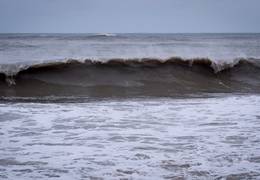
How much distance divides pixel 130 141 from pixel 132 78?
6.75m

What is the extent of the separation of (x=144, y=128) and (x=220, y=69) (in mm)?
7545

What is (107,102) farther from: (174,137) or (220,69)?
(220,69)

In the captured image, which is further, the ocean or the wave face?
the wave face

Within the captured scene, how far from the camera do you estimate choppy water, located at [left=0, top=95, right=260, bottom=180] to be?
344cm

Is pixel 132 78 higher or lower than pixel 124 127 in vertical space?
higher

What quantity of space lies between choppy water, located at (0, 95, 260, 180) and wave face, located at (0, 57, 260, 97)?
2.39m

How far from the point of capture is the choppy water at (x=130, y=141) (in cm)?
344

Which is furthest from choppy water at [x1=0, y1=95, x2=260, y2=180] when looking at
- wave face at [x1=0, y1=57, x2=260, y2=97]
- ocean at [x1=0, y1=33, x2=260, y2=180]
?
wave face at [x1=0, y1=57, x2=260, y2=97]

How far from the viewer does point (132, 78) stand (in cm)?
1113

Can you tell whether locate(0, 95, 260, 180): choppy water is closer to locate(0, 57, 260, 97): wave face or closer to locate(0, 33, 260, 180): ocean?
locate(0, 33, 260, 180): ocean

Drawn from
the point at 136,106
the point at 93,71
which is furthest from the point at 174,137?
the point at 93,71

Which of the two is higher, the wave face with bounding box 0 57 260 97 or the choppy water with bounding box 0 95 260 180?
the wave face with bounding box 0 57 260 97

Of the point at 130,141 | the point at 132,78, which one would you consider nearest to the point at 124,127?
the point at 130,141

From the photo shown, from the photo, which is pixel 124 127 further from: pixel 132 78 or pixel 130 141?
pixel 132 78
